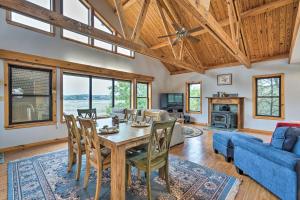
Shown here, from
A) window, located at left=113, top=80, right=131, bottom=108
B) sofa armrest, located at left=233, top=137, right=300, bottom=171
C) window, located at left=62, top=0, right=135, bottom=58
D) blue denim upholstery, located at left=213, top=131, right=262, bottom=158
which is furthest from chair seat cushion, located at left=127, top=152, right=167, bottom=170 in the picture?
window, located at left=113, top=80, right=131, bottom=108

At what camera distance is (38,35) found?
13.9 ft

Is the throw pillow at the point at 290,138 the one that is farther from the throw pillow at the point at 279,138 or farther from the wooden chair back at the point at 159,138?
the wooden chair back at the point at 159,138

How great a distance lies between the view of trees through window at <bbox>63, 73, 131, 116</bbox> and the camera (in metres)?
4.98

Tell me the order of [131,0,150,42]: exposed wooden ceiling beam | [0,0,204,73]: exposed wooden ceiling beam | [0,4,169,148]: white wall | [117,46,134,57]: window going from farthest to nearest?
[117,46,134,57]: window, [131,0,150,42]: exposed wooden ceiling beam, [0,4,169,148]: white wall, [0,0,204,73]: exposed wooden ceiling beam

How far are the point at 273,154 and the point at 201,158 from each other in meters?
1.58

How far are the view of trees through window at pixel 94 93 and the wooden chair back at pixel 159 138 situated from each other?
3.99 m

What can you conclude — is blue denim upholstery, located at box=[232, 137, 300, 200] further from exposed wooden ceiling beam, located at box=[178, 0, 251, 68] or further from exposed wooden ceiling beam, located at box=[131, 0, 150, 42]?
exposed wooden ceiling beam, located at box=[131, 0, 150, 42]

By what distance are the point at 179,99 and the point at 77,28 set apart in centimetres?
627

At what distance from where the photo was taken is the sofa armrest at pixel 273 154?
174 centimetres

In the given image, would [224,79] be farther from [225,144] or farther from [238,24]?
[225,144]

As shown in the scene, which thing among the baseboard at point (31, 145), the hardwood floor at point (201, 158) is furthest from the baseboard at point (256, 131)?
the baseboard at point (31, 145)

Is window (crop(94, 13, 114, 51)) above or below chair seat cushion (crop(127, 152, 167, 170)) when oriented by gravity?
above

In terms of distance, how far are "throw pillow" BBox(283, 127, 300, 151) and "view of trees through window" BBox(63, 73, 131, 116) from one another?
5.31 metres

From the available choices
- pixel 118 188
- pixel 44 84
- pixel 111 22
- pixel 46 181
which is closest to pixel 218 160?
pixel 118 188
